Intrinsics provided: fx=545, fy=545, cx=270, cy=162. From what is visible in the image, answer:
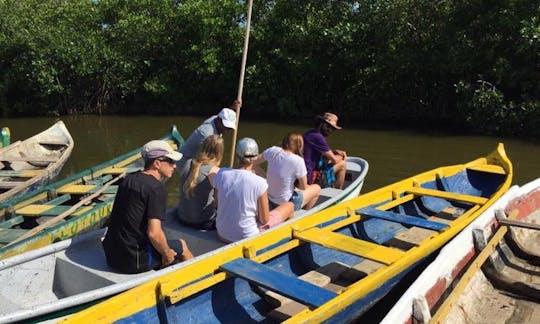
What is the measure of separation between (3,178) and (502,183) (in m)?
8.10

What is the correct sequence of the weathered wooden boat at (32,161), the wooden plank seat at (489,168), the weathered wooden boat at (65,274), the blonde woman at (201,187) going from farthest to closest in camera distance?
the weathered wooden boat at (32,161) → the wooden plank seat at (489,168) → the blonde woman at (201,187) → the weathered wooden boat at (65,274)

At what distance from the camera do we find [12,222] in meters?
6.95

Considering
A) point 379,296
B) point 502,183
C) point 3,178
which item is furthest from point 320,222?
point 3,178

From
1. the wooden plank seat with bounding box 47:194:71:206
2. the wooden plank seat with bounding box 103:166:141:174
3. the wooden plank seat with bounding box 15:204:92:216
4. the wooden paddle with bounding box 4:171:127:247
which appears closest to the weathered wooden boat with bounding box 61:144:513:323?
the wooden paddle with bounding box 4:171:127:247

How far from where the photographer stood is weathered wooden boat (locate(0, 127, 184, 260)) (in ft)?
20.3

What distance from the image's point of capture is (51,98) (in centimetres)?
2419

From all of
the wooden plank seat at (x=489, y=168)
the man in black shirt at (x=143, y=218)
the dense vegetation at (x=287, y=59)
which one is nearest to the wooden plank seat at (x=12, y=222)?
the man in black shirt at (x=143, y=218)

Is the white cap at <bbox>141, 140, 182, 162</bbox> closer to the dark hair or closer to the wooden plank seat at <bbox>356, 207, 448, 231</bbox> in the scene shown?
the wooden plank seat at <bbox>356, 207, 448, 231</bbox>

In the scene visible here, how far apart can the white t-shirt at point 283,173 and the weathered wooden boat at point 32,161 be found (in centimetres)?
443

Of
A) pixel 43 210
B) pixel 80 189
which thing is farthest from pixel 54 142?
pixel 43 210

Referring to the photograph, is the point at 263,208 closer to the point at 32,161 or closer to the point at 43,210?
the point at 43,210

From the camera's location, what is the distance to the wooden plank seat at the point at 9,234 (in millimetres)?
6344

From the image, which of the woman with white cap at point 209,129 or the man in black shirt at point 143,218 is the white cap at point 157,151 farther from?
the woman with white cap at point 209,129

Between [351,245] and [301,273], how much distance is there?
719 millimetres
